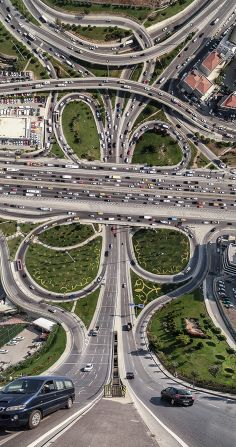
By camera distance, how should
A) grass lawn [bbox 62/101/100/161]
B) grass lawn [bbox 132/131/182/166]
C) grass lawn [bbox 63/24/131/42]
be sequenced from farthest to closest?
1. grass lawn [bbox 62/101/100/161]
2. grass lawn [bbox 132/131/182/166]
3. grass lawn [bbox 63/24/131/42]

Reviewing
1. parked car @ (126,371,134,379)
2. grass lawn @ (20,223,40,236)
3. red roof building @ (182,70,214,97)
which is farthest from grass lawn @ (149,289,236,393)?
red roof building @ (182,70,214,97)

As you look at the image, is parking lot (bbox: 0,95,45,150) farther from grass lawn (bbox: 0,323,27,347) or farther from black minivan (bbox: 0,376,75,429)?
black minivan (bbox: 0,376,75,429)

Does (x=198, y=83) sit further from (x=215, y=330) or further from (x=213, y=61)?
(x=215, y=330)

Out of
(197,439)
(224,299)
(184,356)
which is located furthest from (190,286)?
(197,439)

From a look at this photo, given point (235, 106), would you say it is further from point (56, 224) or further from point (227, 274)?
point (56, 224)

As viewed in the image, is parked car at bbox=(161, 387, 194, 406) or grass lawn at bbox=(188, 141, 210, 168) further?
grass lawn at bbox=(188, 141, 210, 168)

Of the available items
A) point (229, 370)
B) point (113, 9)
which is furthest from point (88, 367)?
point (113, 9)
